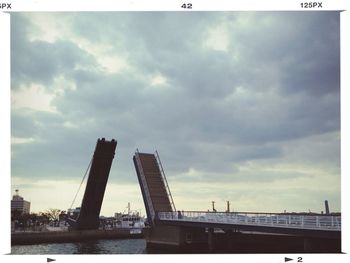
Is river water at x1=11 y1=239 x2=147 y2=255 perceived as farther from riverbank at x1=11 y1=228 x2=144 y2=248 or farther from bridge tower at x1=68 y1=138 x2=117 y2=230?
bridge tower at x1=68 y1=138 x2=117 y2=230

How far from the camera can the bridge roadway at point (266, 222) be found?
16.2 meters

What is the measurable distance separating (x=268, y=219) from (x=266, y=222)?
0.67 ft

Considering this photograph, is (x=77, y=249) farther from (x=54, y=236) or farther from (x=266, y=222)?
(x=266, y=222)

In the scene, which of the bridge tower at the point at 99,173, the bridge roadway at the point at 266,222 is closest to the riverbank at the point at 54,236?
the bridge tower at the point at 99,173

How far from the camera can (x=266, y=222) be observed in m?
19.2

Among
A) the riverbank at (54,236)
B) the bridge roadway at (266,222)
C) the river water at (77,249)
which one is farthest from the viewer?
the riverbank at (54,236)

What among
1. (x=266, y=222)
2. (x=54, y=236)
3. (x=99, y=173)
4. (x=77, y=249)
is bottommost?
(x=54, y=236)

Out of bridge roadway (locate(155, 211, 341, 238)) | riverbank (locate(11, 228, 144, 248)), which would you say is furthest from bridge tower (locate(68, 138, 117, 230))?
bridge roadway (locate(155, 211, 341, 238))

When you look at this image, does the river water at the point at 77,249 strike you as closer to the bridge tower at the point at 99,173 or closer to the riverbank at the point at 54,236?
the riverbank at the point at 54,236

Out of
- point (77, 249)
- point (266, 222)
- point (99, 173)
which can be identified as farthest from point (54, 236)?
point (266, 222)
